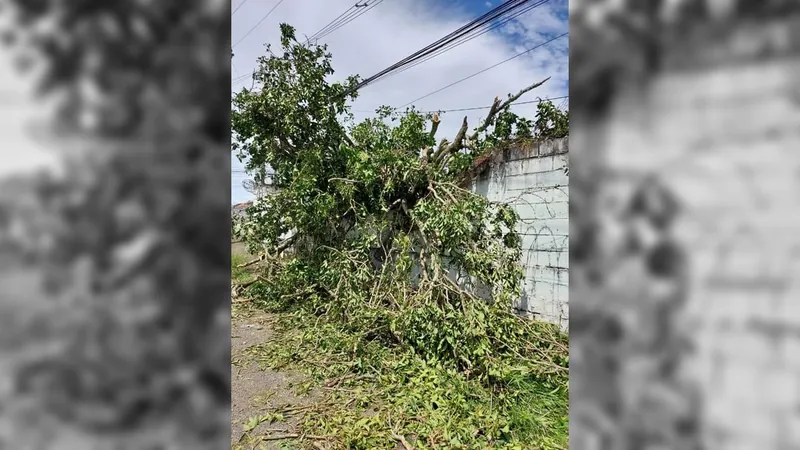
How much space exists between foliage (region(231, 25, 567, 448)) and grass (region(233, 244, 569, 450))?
7 centimetres

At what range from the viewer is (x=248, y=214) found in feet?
20.2

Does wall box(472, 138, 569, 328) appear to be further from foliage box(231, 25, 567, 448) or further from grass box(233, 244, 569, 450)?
grass box(233, 244, 569, 450)

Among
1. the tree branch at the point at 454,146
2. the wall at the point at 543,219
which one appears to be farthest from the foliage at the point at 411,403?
the tree branch at the point at 454,146

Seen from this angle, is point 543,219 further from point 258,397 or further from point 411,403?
point 258,397

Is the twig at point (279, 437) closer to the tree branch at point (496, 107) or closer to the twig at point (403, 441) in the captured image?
the twig at point (403, 441)
